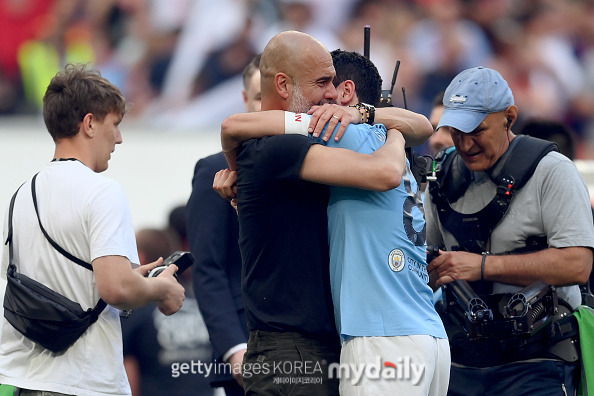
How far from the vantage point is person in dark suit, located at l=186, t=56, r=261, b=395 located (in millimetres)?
4117

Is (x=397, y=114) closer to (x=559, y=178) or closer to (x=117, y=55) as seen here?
(x=559, y=178)

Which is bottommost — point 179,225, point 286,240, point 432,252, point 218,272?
point 179,225

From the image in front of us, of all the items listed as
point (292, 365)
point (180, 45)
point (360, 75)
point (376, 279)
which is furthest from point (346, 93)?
point (180, 45)

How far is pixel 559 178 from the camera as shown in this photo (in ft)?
12.3

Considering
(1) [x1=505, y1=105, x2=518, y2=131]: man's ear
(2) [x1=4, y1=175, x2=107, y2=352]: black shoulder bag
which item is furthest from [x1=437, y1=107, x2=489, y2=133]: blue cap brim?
(2) [x1=4, y1=175, x2=107, y2=352]: black shoulder bag

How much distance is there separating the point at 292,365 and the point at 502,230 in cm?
133

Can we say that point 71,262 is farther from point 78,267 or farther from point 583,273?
point 583,273

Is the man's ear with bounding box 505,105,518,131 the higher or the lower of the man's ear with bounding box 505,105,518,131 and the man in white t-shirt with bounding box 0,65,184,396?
the higher

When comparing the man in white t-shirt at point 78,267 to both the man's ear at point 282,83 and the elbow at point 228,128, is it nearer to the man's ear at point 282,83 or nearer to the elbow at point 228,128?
the elbow at point 228,128

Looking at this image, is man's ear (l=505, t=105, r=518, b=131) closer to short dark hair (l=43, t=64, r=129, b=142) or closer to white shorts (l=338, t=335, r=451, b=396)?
white shorts (l=338, t=335, r=451, b=396)

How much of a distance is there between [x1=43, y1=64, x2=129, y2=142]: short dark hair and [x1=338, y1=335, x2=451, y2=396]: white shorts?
4.39 feet

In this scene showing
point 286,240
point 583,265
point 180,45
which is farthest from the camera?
point 180,45

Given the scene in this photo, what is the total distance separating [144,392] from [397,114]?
3082 millimetres

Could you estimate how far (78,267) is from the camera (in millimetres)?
3285
